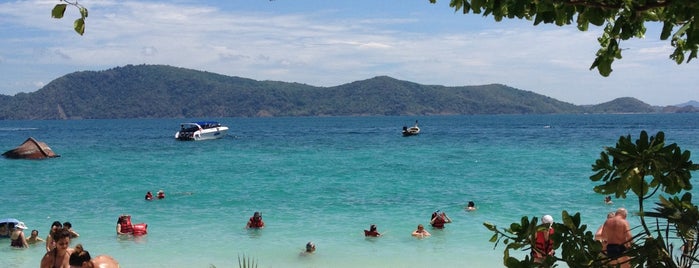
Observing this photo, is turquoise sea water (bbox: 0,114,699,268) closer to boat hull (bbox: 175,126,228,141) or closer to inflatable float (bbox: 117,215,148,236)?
inflatable float (bbox: 117,215,148,236)

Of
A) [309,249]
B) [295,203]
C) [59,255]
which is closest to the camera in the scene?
[59,255]

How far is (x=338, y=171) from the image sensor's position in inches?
1319

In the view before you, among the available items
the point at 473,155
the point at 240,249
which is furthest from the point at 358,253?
the point at 473,155

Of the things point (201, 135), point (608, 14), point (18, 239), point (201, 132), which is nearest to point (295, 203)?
point (18, 239)

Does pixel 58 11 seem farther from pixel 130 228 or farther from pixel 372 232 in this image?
pixel 130 228

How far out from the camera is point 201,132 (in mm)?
66375

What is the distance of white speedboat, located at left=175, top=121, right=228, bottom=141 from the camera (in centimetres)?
6588

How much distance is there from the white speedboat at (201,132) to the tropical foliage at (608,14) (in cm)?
6346

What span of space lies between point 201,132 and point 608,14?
65.2 meters

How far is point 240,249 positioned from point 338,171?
61.6 ft

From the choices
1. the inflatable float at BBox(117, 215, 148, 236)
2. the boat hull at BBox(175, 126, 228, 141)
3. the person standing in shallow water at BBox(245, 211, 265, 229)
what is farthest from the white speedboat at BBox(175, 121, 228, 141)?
the inflatable float at BBox(117, 215, 148, 236)

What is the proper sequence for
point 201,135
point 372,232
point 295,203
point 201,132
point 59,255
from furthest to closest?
point 201,135 < point 201,132 < point 295,203 < point 372,232 < point 59,255

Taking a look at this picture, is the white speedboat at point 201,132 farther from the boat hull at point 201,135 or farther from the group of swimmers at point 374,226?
the group of swimmers at point 374,226

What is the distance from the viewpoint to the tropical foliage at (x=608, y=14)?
2.83 metres
